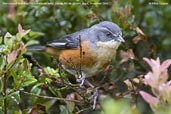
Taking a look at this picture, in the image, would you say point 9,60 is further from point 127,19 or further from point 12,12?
point 12,12

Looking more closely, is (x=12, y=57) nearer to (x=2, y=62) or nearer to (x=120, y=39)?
(x=2, y=62)

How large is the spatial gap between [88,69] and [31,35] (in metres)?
0.61

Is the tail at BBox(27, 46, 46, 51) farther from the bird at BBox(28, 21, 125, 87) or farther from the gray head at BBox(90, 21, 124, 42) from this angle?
the gray head at BBox(90, 21, 124, 42)

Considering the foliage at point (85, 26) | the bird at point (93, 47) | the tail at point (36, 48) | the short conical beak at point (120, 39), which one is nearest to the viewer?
the foliage at point (85, 26)

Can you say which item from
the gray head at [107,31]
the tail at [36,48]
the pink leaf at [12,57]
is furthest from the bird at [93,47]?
the pink leaf at [12,57]

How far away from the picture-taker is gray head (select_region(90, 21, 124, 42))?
4.28 m

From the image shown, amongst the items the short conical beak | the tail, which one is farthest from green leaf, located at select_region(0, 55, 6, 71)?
the tail

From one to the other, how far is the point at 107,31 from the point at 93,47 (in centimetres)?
21

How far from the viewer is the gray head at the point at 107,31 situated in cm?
428

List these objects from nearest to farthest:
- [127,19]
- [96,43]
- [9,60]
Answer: [9,60], [127,19], [96,43]

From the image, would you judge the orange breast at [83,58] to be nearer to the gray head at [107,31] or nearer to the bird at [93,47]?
the bird at [93,47]

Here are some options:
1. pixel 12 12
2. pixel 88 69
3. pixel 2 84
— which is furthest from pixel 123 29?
pixel 2 84

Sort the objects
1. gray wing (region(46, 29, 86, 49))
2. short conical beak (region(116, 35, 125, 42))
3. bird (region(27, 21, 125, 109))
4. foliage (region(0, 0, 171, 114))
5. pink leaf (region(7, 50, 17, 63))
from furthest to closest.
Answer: gray wing (region(46, 29, 86, 49)) → bird (region(27, 21, 125, 109)) → short conical beak (region(116, 35, 125, 42)) → foliage (region(0, 0, 171, 114)) → pink leaf (region(7, 50, 17, 63))

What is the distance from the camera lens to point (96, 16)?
4.35 m
